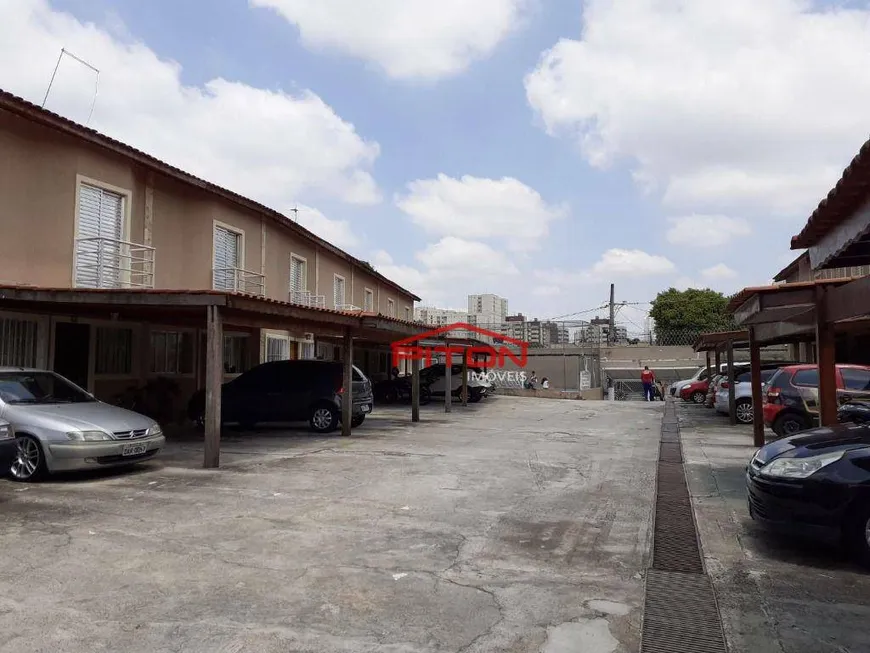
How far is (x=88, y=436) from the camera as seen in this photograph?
27.2ft

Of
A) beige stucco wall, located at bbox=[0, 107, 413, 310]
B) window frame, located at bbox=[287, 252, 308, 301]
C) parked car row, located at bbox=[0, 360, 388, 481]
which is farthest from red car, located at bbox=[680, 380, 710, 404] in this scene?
parked car row, located at bbox=[0, 360, 388, 481]

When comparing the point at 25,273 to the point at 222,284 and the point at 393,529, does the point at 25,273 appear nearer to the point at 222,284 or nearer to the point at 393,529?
the point at 222,284

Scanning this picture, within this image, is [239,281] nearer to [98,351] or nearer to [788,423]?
[98,351]

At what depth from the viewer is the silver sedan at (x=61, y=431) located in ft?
26.9

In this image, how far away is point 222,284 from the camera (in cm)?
1727

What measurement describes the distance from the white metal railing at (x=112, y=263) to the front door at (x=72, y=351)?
944mm

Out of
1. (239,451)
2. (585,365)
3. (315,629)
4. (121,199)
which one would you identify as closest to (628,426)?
(239,451)

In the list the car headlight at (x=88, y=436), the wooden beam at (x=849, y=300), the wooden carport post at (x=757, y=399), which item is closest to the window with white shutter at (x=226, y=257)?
the car headlight at (x=88, y=436)

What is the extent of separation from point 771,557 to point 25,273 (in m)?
12.1

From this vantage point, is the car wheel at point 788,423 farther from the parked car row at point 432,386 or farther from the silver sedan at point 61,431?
the parked car row at point 432,386

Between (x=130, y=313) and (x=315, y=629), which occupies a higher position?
(x=130, y=313)

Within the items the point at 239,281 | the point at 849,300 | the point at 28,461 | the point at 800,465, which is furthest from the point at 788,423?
the point at 239,281

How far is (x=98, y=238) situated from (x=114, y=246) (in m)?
0.92

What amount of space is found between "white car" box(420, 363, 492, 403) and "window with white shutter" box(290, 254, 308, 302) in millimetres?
5554
